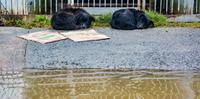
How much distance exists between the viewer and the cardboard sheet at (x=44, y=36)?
8.77 m

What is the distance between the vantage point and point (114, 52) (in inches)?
317

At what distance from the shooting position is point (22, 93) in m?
6.00

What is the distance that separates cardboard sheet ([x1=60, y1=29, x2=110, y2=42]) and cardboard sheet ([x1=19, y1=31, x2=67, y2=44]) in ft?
0.57

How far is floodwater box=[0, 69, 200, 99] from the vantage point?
19.6 feet

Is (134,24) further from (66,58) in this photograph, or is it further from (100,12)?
(66,58)

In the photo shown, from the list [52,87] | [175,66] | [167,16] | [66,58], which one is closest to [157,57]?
[175,66]

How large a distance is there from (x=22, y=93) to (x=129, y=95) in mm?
1320

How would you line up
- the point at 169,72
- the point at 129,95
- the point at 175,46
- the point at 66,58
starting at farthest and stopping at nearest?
the point at 175,46, the point at 66,58, the point at 169,72, the point at 129,95

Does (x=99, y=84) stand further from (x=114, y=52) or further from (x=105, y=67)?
(x=114, y=52)

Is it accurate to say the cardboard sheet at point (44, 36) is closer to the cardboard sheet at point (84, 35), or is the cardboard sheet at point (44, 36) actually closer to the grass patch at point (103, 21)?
the cardboard sheet at point (84, 35)

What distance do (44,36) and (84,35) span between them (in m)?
0.75

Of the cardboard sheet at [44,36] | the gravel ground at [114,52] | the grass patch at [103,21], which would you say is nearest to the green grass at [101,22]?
the grass patch at [103,21]

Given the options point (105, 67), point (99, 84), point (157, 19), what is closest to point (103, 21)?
point (157, 19)

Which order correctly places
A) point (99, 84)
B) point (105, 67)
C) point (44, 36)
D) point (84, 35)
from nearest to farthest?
1. point (99, 84)
2. point (105, 67)
3. point (44, 36)
4. point (84, 35)
